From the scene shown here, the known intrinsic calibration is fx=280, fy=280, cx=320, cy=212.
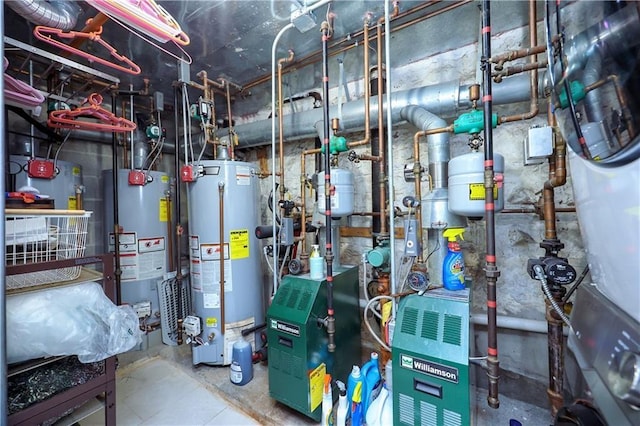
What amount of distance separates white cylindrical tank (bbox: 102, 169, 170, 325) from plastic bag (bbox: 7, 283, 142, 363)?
4.21 ft

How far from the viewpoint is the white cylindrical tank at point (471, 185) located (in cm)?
126

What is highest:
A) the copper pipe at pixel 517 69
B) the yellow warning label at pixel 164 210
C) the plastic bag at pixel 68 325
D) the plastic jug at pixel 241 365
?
the copper pipe at pixel 517 69

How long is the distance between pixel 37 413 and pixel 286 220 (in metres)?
1.39

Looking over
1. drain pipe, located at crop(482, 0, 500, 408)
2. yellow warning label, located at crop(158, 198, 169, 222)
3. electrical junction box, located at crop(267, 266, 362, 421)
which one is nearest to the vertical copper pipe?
drain pipe, located at crop(482, 0, 500, 408)

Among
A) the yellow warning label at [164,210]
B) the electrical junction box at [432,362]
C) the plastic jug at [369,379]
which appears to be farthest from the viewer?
the yellow warning label at [164,210]

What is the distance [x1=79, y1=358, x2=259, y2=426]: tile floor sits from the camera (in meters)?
1.71

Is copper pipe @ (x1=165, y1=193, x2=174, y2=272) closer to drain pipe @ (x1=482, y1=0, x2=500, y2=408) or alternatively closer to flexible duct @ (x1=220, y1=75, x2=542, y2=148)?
flexible duct @ (x1=220, y1=75, x2=542, y2=148)

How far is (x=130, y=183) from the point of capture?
2.38 meters

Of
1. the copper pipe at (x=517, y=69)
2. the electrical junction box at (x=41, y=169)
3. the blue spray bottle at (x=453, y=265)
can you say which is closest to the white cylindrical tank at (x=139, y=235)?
the electrical junction box at (x=41, y=169)

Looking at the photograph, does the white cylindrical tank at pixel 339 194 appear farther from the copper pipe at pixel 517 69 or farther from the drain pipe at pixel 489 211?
the copper pipe at pixel 517 69

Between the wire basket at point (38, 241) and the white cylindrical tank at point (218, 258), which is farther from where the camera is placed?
the white cylindrical tank at point (218, 258)

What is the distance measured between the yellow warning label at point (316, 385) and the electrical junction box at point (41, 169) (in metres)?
2.27

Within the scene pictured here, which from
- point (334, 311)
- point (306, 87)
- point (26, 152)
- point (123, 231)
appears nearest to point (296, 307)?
point (334, 311)

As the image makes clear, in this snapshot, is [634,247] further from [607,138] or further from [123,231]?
[123,231]
